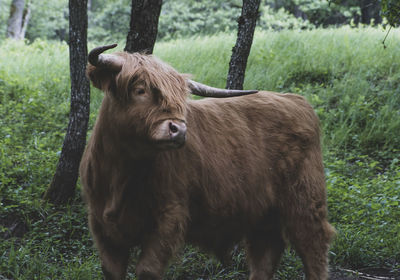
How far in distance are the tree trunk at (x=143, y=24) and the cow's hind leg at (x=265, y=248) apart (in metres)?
2.12

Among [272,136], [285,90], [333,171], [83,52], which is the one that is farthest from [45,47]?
[272,136]

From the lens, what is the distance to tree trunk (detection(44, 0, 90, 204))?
5.18m

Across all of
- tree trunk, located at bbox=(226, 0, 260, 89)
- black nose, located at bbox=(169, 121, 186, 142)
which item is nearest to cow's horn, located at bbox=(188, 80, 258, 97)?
black nose, located at bbox=(169, 121, 186, 142)

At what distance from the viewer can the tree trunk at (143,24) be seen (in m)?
4.71

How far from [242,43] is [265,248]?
2307 millimetres

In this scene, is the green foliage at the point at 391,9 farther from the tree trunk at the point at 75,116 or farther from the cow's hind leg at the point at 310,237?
the tree trunk at the point at 75,116

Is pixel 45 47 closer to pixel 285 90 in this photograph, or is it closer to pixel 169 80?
pixel 285 90

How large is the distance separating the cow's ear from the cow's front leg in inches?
36.5

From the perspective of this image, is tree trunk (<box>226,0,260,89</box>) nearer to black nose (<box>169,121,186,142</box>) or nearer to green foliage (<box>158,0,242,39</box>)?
black nose (<box>169,121,186,142</box>)

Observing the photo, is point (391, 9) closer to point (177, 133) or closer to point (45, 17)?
point (177, 133)

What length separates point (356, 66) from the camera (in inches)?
369

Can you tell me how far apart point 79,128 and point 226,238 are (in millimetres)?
2407

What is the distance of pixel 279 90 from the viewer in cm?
881

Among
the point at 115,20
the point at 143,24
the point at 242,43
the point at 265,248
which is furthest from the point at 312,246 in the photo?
the point at 115,20
